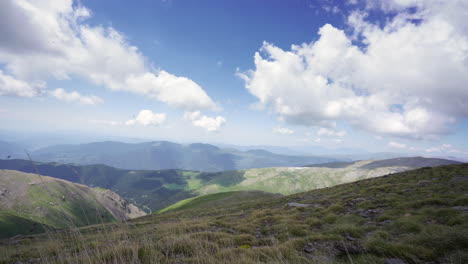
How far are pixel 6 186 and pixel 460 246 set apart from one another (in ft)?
717

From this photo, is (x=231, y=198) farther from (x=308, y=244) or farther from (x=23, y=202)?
(x=23, y=202)

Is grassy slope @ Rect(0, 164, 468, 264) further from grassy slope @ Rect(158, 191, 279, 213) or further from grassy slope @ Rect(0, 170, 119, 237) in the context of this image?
grassy slope @ Rect(0, 170, 119, 237)

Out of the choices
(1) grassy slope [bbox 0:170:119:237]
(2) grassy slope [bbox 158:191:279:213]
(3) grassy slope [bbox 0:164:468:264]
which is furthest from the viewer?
(1) grassy slope [bbox 0:170:119:237]

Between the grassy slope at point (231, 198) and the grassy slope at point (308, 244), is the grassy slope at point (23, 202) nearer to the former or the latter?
the grassy slope at point (231, 198)

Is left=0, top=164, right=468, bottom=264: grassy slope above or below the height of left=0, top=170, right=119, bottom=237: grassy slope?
above

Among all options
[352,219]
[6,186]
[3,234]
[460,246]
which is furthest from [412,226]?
[6,186]

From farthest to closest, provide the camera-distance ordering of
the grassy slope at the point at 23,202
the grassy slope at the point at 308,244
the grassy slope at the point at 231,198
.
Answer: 1. the grassy slope at the point at 23,202
2. the grassy slope at the point at 231,198
3. the grassy slope at the point at 308,244

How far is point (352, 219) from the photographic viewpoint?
28.9 feet

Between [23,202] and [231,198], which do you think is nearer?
[231,198]

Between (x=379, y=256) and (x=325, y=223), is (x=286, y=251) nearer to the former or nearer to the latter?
(x=379, y=256)

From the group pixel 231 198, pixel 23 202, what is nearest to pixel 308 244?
pixel 231 198

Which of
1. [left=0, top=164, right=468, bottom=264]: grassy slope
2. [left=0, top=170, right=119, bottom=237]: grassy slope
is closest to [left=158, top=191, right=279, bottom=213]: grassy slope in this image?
[left=0, top=164, right=468, bottom=264]: grassy slope

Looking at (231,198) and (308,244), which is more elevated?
(308,244)

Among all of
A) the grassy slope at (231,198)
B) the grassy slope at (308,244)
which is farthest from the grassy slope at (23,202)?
the grassy slope at (308,244)
